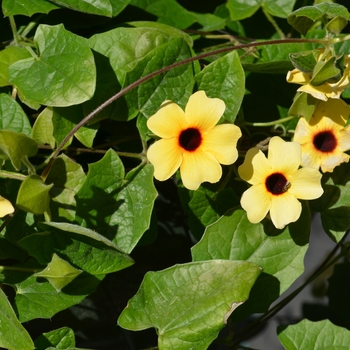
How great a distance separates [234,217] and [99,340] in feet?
1.25

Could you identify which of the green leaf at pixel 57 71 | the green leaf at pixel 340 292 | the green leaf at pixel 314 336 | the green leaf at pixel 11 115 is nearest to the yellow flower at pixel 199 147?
the green leaf at pixel 57 71

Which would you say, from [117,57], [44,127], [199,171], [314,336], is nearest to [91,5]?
[117,57]

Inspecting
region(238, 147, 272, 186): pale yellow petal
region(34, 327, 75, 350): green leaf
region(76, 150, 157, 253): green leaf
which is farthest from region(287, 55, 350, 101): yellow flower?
region(34, 327, 75, 350): green leaf

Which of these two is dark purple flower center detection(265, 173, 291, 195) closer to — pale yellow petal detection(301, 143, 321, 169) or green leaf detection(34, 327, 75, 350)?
pale yellow petal detection(301, 143, 321, 169)

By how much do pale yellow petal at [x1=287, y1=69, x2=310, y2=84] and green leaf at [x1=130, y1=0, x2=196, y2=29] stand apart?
0.24m

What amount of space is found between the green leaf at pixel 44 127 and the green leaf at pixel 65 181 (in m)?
0.04

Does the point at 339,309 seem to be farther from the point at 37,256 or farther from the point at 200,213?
the point at 37,256

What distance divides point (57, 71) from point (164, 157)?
20cm

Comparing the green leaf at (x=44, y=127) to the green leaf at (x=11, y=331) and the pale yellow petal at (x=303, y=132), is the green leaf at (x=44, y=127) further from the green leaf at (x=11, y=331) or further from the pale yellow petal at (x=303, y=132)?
the pale yellow petal at (x=303, y=132)

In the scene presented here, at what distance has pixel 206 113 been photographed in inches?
28.2

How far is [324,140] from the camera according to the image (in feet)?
2.65

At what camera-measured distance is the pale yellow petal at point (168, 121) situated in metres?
0.71

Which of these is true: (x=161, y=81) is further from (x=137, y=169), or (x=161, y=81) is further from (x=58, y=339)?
(x=58, y=339)

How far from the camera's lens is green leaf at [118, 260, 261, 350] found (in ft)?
2.39
